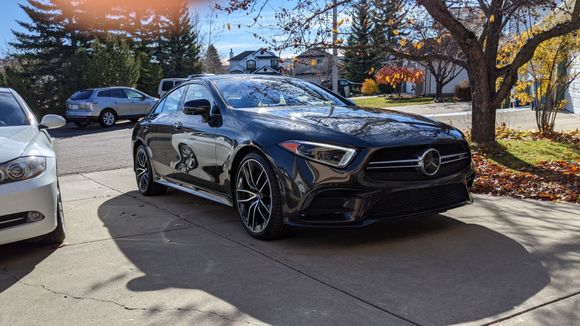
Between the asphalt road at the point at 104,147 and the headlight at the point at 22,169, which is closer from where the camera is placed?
the headlight at the point at 22,169

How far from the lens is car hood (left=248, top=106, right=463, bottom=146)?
14.6ft

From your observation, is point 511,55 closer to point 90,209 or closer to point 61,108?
point 90,209

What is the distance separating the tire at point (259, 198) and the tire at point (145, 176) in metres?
2.37

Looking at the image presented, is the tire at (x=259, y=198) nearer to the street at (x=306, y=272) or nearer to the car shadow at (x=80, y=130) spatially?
the street at (x=306, y=272)

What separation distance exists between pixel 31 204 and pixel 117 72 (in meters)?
25.1

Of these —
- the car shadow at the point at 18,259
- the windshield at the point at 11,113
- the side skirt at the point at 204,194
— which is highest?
the windshield at the point at 11,113

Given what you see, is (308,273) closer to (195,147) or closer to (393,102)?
(195,147)

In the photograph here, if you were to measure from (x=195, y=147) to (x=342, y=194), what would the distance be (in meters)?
2.15

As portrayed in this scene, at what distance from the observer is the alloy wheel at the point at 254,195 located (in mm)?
4777

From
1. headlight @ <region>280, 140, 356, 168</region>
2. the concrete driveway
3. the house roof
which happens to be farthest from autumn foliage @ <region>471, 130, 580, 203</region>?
the house roof

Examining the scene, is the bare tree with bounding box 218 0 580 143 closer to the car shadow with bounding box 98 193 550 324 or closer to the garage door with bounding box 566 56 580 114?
the car shadow with bounding box 98 193 550 324

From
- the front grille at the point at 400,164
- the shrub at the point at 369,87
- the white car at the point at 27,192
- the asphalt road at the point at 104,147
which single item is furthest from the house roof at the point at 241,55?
the front grille at the point at 400,164

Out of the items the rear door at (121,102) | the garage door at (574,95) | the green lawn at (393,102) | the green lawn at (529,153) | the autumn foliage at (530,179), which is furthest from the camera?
the green lawn at (393,102)

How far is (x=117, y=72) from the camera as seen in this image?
2805 cm
